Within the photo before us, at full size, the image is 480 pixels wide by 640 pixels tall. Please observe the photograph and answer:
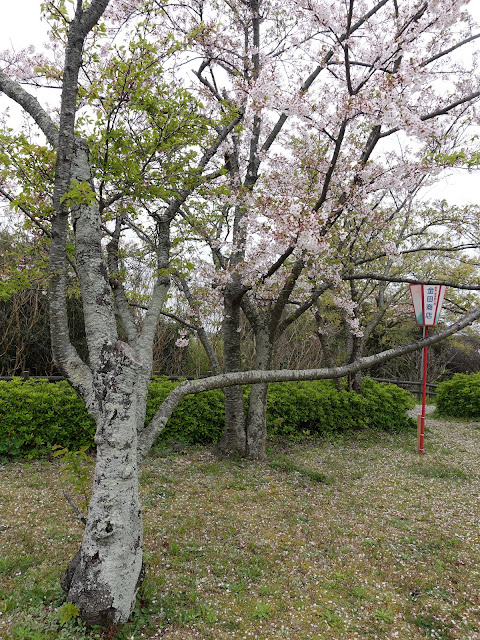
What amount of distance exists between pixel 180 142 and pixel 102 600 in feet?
10.5

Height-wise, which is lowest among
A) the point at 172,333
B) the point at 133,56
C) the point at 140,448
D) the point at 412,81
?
the point at 140,448

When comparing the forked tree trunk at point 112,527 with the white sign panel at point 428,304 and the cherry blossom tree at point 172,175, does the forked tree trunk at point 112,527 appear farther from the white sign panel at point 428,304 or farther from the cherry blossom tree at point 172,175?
the white sign panel at point 428,304

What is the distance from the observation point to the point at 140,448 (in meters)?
2.65

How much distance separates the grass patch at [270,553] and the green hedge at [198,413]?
44cm

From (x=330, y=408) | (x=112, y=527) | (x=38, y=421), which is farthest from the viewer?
(x=330, y=408)

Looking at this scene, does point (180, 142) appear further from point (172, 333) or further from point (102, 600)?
point (172, 333)

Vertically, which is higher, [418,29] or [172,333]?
[418,29]

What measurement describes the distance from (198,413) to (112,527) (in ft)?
13.2

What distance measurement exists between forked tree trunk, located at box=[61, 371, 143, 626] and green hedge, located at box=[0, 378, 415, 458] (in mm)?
3298

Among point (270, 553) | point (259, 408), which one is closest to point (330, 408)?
point (259, 408)

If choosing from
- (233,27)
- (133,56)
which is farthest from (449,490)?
(233,27)

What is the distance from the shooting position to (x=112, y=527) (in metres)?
2.26

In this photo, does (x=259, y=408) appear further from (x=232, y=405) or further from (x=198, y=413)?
(x=198, y=413)

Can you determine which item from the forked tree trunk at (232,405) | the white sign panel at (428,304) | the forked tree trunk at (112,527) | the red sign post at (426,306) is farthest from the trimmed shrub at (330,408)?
the forked tree trunk at (112,527)
